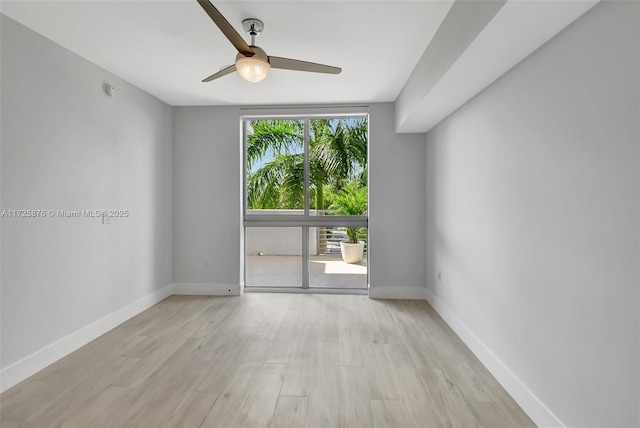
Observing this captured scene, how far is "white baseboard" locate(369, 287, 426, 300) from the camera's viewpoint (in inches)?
161

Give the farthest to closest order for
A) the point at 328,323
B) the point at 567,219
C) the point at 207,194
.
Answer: the point at 207,194 → the point at 328,323 → the point at 567,219

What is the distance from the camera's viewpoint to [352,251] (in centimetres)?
442

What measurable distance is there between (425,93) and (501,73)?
606 millimetres

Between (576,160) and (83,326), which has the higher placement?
(576,160)

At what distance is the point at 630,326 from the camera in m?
1.22

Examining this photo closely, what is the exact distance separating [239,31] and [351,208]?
8.45ft

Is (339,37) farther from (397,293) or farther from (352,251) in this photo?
(397,293)

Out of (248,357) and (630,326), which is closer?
(630,326)

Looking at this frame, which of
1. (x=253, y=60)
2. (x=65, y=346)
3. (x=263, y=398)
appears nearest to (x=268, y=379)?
(x=263, y=398)

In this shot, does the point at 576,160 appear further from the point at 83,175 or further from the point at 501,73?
the point at 83,175

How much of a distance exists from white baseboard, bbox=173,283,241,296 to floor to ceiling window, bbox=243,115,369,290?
37 cm

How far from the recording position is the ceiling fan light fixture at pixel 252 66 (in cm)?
206

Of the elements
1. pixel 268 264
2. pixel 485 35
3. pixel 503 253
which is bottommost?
pixel 268 264

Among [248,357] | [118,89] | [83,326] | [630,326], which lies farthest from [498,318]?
[118,89]
